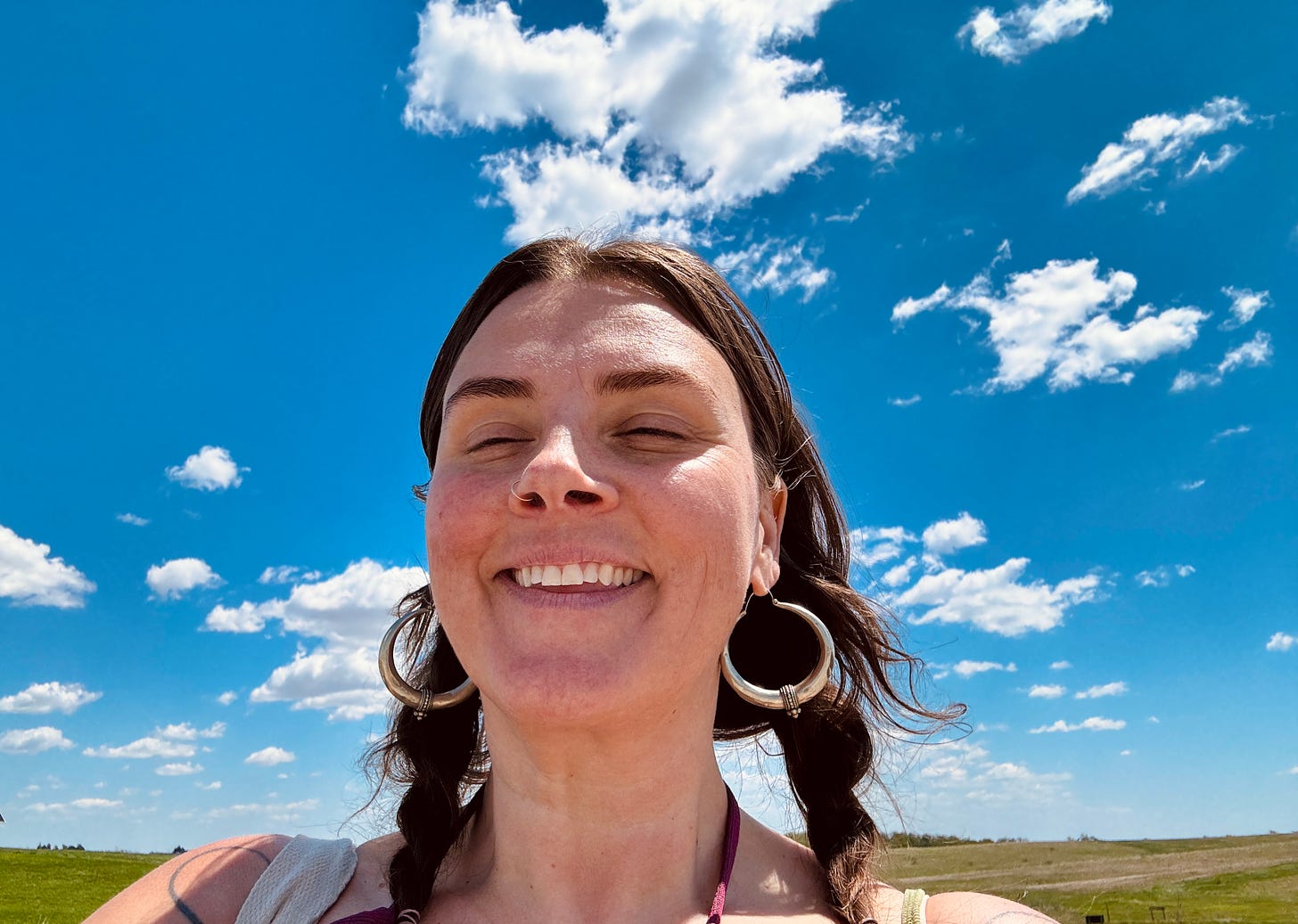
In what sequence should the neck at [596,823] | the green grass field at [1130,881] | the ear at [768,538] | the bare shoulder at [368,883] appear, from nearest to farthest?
the neck at [596,823]
the bare shoulder at [368,883]
the ear at [768,538]
the green grass field at [1130,881]

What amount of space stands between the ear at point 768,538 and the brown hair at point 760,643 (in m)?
0.10

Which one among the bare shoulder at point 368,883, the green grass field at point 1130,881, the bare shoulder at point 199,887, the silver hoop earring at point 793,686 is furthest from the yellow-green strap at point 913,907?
the green grass field at point 1130,881

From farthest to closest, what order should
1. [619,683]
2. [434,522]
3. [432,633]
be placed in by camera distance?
1. [432,633]
2. [434,522]
3. [619,683]

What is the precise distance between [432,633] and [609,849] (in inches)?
48.4

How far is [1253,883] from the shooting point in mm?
15930

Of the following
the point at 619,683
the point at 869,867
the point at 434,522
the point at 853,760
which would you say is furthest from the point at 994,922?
the point at 434,522

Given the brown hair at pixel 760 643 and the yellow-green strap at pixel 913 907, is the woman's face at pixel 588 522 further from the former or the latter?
the yellow-green strap at pixel 913 907

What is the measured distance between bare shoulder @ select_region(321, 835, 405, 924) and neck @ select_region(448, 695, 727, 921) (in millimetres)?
320

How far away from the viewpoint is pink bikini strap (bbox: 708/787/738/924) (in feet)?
8.94

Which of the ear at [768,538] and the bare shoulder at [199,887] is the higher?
the ear at [768,538]

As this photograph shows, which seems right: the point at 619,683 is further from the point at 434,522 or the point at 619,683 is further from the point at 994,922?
the point at 994,922

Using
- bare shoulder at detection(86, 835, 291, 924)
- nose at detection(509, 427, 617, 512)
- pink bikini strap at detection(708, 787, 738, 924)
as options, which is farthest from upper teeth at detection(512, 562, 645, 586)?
bare shoulder at detection(86, 835, 291, 924)

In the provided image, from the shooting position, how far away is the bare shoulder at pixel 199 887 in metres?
2.69

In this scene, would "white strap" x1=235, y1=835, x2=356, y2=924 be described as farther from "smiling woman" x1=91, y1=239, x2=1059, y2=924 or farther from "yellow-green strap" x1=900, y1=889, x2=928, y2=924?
"yellow-green strap" x1=900, y1=889, x2=928, y2=924
